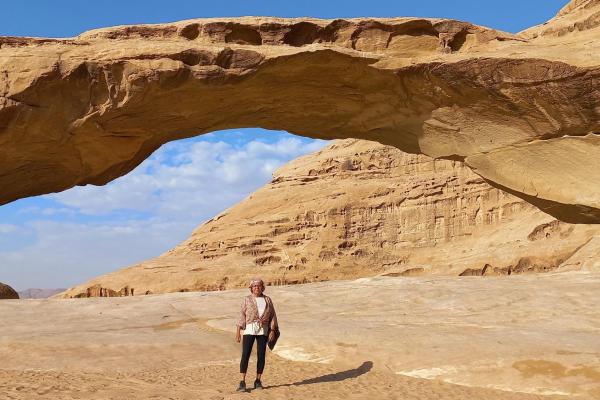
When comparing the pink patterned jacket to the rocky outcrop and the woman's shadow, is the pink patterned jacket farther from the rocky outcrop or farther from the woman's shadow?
the rocky outcrop

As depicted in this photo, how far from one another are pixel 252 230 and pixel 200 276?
6901mm

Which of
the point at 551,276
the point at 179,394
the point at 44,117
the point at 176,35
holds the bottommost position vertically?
the point at 179,394

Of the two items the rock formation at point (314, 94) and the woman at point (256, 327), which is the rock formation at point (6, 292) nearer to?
the rock formation at point (314, 94)

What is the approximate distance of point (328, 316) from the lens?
13.8 m

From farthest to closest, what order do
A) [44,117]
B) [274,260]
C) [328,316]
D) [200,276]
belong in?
[274,260]
[200,276]
[44,117]
[328,316]

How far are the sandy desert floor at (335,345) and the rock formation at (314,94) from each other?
347 centimetres

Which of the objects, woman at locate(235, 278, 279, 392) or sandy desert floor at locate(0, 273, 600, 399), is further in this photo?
sandy desert floor at locate(0, 273, 600, 399)

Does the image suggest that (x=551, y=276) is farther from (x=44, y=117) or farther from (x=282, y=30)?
(x=44, y=117)

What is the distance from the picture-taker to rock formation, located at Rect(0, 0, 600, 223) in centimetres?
1462

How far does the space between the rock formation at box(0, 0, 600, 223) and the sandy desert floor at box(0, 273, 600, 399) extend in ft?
11.4

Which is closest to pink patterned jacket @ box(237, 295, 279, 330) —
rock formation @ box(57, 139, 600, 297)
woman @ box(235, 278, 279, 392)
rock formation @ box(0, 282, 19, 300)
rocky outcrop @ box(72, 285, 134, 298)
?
woman @ box(235, 278, 279, 392)

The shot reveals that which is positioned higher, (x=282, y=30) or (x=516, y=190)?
(x=282, y=30)

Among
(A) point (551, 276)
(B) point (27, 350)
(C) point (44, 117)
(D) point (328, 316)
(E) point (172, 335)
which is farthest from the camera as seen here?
(A) point (551, 276)

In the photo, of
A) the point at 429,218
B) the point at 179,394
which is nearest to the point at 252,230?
the point at 429,218
